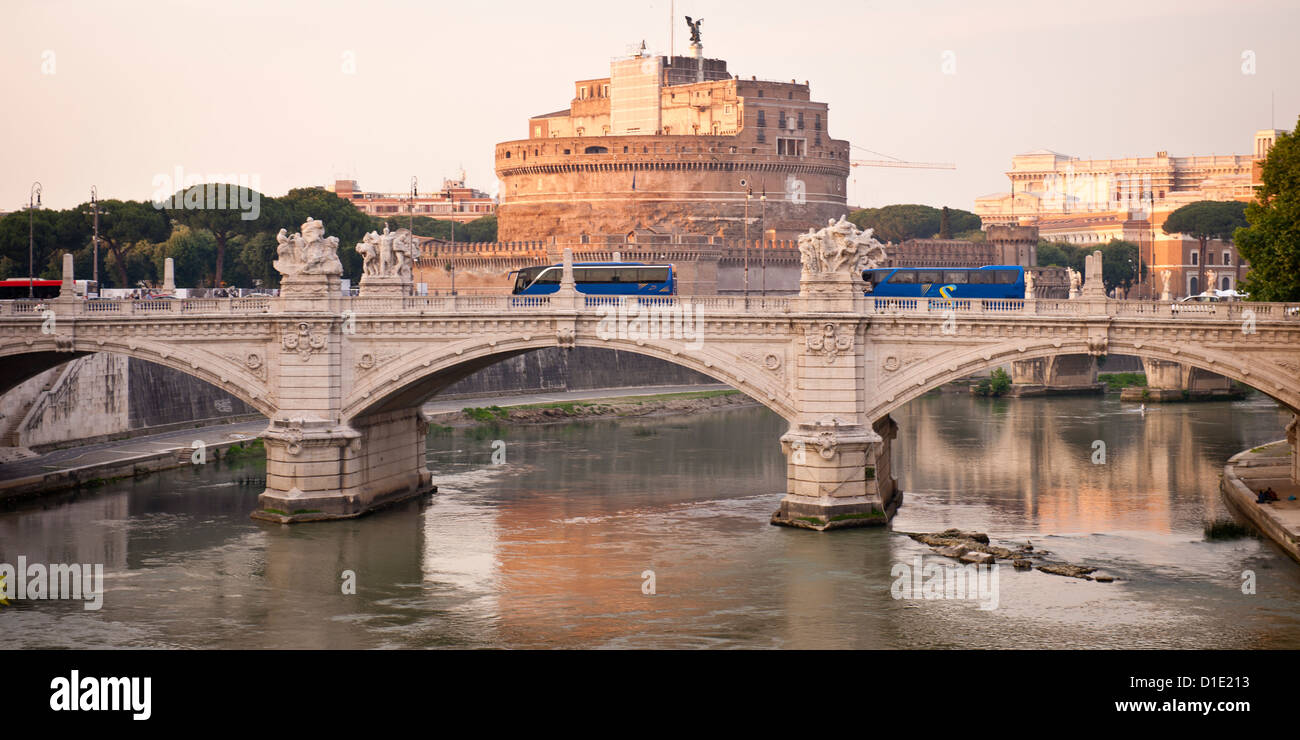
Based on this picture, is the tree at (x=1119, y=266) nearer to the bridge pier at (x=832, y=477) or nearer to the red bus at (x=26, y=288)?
the bridge pier at (x=832, y=477)

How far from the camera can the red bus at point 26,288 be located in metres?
38.6

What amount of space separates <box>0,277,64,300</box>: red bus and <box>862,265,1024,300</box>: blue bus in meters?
20.5

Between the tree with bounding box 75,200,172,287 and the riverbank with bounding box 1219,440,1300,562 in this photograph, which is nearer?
the riverbank with bounding box 1219,440,1300,562

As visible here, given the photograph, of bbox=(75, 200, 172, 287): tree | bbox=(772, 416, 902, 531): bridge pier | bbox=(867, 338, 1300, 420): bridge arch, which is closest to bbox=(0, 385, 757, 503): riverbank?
bbox=(75, 200, 172, 287): tree

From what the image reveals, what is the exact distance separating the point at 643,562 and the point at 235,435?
67.8ft

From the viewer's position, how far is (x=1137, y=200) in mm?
151625

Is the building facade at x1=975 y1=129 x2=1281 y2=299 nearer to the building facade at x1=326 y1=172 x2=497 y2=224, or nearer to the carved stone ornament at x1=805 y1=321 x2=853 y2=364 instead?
the building facade at x1=326 y1=172 x2=497 y2=224

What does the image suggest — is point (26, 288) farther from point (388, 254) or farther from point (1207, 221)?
point (1207, 221)

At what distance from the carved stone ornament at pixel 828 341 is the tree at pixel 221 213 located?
3630 cm

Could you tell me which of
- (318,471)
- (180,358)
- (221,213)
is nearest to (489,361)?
(318,471)

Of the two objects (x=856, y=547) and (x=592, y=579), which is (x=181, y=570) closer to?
(x=592, y=579)

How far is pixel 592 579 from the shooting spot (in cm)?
2855

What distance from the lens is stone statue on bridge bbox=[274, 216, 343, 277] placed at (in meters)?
33.7

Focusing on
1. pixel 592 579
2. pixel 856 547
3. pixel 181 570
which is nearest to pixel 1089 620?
pixel 856 547
